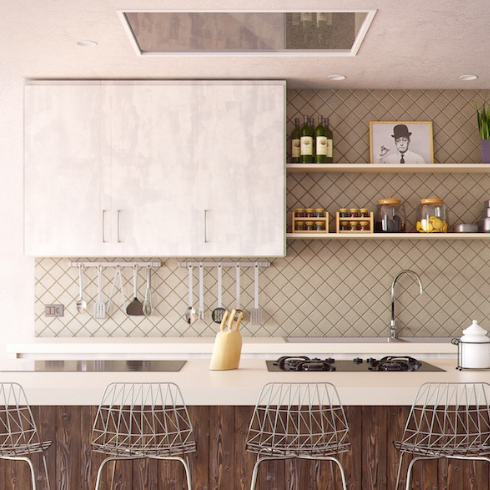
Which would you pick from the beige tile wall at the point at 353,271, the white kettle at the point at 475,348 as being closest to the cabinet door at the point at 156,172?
the beige tile wall at the point at 353,271

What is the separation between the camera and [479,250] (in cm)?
Result: 502

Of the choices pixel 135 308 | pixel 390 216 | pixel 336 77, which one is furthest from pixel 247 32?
pixel 135 308

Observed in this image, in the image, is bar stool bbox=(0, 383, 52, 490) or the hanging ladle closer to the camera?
bar stool bbox=(0, 383, 52, 490)

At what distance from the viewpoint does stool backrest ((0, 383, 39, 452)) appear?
272cm

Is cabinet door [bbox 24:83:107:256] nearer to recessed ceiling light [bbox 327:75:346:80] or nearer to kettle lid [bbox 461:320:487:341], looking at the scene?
recessed ceiling light [bbox 327:75:346:80]

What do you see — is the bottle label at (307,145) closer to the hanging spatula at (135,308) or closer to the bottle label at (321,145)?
the bottle label at (321,145)

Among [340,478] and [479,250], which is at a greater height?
[479,250]

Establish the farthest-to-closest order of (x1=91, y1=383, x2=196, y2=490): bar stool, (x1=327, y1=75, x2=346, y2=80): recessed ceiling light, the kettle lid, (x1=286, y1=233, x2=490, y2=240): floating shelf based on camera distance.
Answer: (x1=286, y1=233, x2=490, y2=240): floating shelf → (x1=327, y1=75, x2=346, y2=80): recessed ceiling light → the kettle lid → (x1=91, y1=383, x2=196, y2=490): bar stool

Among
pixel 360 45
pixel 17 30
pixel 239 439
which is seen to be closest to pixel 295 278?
pixel 360 45

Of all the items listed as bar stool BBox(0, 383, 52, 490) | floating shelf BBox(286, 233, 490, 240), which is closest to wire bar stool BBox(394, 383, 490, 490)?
bar stool BBox(0, 383, 52, 490)

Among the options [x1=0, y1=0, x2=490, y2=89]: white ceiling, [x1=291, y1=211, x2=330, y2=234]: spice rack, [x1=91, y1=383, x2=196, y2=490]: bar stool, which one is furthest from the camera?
[x1=291, y1=211, x2=330, y2=234]: spice rack

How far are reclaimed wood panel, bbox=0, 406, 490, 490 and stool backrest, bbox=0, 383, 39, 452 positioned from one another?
7 cm

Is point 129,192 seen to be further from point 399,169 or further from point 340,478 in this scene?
point 340,478

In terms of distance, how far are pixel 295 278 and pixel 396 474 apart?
6.97ft
